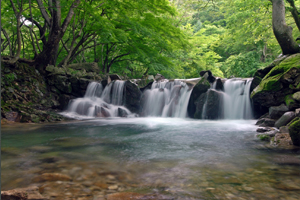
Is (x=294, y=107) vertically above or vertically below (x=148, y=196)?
above

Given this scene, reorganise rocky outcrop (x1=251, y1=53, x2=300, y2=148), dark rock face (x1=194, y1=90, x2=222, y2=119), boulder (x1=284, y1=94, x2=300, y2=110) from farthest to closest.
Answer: dark rock face (x1=194, y1=90, x2=222, y2=119)
rocky outcrop (x1=251, y1=53, x2=300, y2=148)
boulder (x1=284, y1=94, x2=300, y2=110)

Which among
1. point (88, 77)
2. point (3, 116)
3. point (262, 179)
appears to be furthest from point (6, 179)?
point (88, 77)

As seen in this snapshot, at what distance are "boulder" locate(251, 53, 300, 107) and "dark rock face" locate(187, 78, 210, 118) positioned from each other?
333cm

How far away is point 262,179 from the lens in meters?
3.01

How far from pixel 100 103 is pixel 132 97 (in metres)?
2.11

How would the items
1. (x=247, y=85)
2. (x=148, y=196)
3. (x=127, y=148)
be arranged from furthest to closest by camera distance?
1. (x=247, y=85)
2. (x=127, y=148)
3. (x=148, y=196)

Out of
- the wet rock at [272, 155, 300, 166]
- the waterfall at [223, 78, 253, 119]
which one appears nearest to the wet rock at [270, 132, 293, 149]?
the wet rock at [272, 155, 300, 166]

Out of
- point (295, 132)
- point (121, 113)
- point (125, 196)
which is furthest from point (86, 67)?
point (125, 196)

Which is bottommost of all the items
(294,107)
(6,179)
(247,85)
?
(6,179)

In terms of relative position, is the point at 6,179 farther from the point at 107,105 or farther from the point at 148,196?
the point at 107,105

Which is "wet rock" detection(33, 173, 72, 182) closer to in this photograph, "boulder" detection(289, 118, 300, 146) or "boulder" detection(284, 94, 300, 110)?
"boulder" detection(289, 118, 300, 146)

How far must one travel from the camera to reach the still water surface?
273 centimetres

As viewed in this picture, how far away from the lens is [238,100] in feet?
36.9

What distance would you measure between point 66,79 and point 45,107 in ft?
8.62
